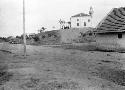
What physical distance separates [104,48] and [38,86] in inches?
954

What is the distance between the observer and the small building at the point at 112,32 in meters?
31.6

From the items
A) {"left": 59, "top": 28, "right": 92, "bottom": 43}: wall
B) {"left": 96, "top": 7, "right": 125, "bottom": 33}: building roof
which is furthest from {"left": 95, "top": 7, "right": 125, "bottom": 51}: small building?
{"left": 59, "top": 28, "right": 92, "bottom": 43}: wall

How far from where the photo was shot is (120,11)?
3691 centimetres

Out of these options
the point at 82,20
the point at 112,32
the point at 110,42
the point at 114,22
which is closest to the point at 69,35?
the point at 82,20

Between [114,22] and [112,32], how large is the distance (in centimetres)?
244

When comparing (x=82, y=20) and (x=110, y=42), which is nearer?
(x=110, y=42)

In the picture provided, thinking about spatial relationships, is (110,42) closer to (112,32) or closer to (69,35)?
(112,32)

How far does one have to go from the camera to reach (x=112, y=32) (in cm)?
3256

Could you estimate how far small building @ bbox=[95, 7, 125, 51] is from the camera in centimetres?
3164

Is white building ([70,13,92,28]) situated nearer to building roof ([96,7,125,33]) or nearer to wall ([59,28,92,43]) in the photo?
wall ([59,28,92,43])

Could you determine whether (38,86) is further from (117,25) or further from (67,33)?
(67,33)

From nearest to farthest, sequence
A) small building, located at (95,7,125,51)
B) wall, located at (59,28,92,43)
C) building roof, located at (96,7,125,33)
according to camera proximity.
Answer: small building, located at (95,7,125,51)
building roof, located at (96,7,125,33)
wall, located at (59,28,92,43)

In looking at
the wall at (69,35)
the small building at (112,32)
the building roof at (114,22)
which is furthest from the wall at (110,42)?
the wall at (69,35)

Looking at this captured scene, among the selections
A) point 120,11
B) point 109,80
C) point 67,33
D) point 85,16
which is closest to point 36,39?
point 67,33
